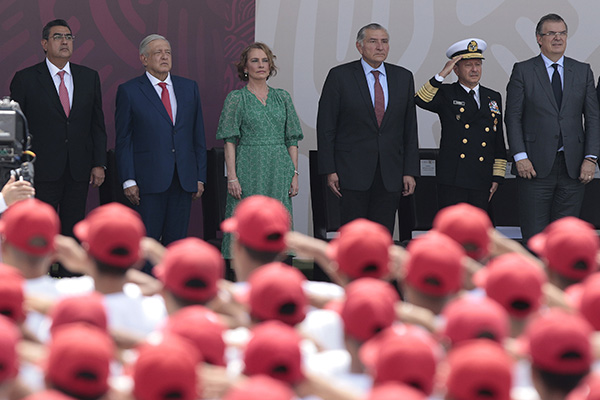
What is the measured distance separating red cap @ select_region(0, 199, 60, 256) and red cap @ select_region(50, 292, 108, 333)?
42 cm

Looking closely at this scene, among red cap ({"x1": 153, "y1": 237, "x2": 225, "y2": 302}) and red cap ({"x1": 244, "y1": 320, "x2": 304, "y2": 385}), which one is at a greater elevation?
red cap ({"x1": 153, "y1": 237, "x2": 225, "y2": 302})

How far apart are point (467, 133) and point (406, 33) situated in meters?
1.47

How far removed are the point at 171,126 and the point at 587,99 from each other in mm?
2010

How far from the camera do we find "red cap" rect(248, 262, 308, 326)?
4.68 feet

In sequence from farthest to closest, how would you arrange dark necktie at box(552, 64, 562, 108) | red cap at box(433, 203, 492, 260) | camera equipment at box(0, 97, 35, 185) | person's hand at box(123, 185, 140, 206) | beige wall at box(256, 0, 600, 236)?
beige wall at box(256, 0, 600, 236), dark necktie at box(552, 64, 562, 108), person's hand at box(123, 185, 140, 206), camera equipment at box(0, 97, 35, 185), red cap at box(433, 203, 492, 260)

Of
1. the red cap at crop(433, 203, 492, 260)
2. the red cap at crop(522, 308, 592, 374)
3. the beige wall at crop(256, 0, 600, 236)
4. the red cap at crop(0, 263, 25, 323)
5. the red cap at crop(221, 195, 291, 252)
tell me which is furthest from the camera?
the beige wall at crop(256, 0, 600, 236)

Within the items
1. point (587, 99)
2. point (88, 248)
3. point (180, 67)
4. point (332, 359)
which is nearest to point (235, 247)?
Answer: point (88, 248)

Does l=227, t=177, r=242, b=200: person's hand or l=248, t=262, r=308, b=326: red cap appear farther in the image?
l=227, t=177, r=242, b=200: person's hand

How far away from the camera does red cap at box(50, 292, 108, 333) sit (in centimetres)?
129

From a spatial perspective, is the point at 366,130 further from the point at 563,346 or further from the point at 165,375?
the point at 165,375

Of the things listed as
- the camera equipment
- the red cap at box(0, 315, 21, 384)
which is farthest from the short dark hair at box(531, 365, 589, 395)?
the camera equipment

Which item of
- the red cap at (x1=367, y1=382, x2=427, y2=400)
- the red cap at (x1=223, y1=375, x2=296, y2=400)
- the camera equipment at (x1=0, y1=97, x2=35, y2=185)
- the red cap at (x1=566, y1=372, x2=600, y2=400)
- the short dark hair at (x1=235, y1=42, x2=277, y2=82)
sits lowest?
the red cap at (x1=566, y1=372, x2=600, y2=400)

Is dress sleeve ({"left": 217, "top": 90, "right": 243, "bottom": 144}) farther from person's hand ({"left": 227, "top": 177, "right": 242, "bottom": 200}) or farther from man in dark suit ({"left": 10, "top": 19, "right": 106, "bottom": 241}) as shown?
man in dark suit ({"left": 10, "top": 19, "right": 106, "bottom": 241})

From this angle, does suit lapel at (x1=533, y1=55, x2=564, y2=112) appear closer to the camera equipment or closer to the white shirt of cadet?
the white shirt of cadet
